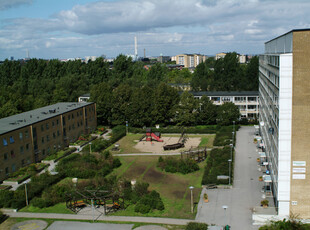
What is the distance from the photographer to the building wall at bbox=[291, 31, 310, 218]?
2303 cm

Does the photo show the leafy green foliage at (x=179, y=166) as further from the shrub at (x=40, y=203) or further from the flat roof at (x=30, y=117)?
the flat roof at (x=30, y=117)

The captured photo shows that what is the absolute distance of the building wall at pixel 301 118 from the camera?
2303 centimetres

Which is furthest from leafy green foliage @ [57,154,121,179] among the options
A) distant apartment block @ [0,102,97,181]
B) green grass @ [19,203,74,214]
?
green grass @ [19,203,74,214]

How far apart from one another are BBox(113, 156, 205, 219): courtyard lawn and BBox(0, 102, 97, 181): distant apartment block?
10.9 metres

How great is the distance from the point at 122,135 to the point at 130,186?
980 inches

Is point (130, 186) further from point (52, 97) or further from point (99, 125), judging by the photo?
point (52, 97)

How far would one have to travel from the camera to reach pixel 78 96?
7700 centimetres

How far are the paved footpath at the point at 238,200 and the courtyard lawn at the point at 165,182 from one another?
4.63ft

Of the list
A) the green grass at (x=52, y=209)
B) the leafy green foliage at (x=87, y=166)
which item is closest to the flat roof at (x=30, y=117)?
the leafy green foliage at (x=87, y=166)

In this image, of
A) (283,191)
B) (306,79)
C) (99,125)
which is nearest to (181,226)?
(283,191)

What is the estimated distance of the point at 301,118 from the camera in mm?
23688

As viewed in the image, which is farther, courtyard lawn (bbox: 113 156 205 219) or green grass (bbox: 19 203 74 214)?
green grass (bbox: 19 203 74 214)

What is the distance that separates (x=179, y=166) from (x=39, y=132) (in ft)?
62.8

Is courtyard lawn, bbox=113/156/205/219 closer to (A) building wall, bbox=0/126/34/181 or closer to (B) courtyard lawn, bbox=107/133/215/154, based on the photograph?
(B) courtyard lawn, bbox=107/133/215/154
